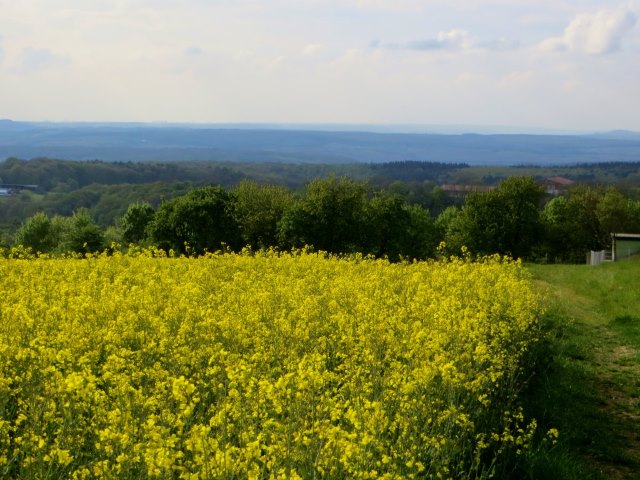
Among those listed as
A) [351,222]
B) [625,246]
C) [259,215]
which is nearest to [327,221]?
[351,222]

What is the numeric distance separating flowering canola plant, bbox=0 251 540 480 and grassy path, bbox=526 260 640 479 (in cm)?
71

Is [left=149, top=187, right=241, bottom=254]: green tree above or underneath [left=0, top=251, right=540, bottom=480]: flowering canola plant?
underneath

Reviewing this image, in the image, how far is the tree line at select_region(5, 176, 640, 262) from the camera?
54156mm

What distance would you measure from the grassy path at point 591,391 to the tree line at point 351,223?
29.7 meters

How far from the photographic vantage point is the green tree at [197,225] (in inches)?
2258

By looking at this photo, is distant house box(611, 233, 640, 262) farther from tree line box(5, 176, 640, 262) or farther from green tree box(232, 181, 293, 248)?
green tree box(232, 181, 293, 248)

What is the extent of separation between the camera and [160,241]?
5797 cm

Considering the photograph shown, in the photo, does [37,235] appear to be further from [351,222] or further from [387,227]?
[387,227]

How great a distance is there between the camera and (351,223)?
54.8 meters

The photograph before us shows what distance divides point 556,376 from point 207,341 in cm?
733

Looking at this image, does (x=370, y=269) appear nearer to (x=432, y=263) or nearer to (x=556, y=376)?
(x=432, y=263)

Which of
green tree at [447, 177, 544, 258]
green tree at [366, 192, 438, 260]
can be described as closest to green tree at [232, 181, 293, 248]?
green tree at [366, 192, 438, 260]

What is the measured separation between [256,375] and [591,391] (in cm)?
778

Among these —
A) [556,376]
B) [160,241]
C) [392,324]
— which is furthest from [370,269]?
[160,241]
